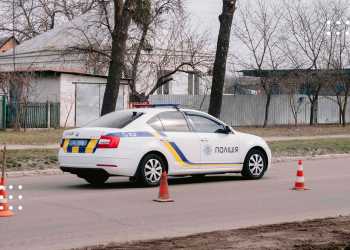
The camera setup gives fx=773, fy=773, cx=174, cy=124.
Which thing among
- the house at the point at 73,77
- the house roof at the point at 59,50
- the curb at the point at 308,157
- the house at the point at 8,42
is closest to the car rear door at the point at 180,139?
the curb at the point at 308,157

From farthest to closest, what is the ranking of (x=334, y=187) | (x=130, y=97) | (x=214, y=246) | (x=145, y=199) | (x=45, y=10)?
1. (x=45, y=10)
2. (x=130, y=97)
3. (x=334, y=187)
4. (x=145, y=199)
5. (x=214, y=246)

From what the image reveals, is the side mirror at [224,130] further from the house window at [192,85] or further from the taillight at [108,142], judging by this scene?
the house window at [192,85]

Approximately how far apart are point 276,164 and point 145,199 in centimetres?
914

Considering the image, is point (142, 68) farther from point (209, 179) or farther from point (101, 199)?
point (101, 199)

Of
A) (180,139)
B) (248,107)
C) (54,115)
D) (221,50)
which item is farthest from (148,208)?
(248,107)

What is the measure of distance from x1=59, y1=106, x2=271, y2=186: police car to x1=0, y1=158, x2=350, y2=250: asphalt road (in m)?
0.37

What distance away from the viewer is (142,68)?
4566cm

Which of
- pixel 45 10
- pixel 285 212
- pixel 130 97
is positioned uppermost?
pixel 45 10

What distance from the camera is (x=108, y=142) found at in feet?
45.4

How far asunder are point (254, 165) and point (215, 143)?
129cm

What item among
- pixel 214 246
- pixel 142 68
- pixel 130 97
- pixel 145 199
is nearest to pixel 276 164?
pixel 145 199

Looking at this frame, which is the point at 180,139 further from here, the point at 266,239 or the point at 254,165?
the point at 266,239

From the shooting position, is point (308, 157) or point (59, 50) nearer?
point (308, 157)

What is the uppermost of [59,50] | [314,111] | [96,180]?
[59,50]
